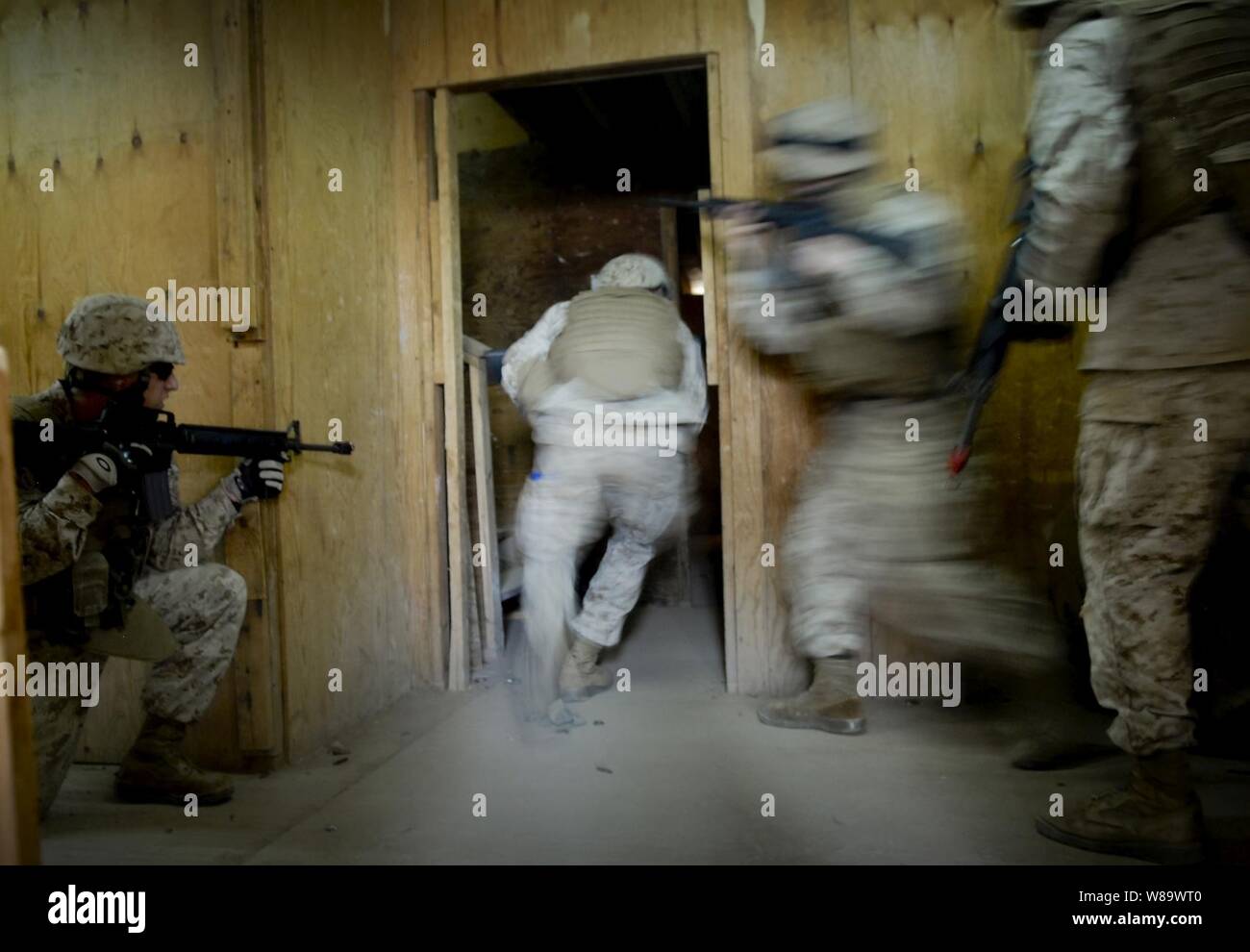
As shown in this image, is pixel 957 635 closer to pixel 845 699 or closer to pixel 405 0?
pixel 845 699

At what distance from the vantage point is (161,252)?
2.61 metres

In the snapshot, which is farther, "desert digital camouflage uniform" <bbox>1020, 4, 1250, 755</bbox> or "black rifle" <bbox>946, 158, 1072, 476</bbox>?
"black rifle" <bbox>946, 158, 1072, 476</bbox>

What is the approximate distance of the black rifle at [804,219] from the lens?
2295 mm

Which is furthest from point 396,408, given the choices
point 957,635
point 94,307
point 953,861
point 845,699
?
point 953,861

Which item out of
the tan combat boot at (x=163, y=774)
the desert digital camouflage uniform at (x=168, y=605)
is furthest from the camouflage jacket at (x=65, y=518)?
the tan combat boot at (x=163, y=774)

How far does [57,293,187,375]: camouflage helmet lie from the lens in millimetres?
2215

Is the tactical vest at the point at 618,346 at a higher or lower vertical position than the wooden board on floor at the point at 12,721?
higher

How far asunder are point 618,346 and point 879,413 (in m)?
1.01

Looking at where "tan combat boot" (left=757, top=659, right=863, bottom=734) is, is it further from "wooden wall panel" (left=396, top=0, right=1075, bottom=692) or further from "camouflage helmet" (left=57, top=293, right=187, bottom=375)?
"camouflage helmet" (left=57, top=293, right=187, bottom=375)

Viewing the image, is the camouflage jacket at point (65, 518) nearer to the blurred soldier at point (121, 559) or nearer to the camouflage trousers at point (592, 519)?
the blurred soldier at point (121, 559)

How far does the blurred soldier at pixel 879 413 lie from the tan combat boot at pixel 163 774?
72.9 inches

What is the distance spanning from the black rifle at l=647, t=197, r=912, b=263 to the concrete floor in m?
1.49

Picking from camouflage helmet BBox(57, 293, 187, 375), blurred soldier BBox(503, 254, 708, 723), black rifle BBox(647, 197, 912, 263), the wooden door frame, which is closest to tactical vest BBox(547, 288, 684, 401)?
blurred soldier BBox(503, 254, 708, 723)
